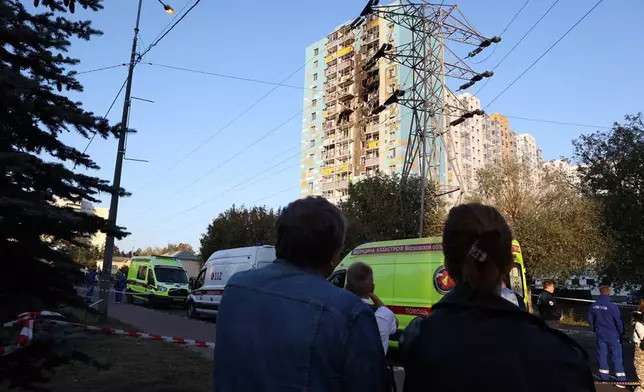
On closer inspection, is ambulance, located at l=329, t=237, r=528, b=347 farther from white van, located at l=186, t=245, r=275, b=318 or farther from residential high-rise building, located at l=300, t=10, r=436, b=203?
residential high-rise building, located at l=300, t=10, r=436, b=203

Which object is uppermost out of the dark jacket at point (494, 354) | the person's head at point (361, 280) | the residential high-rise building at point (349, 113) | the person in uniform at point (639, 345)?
the residential high-rise building at point (349, 113)

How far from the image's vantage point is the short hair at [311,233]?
6.09 feet

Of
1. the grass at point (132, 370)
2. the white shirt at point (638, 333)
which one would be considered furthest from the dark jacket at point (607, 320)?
the grass at point (132, 370)

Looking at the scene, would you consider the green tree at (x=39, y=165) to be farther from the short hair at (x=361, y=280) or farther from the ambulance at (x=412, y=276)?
the ambulance at (x=412, y=276)

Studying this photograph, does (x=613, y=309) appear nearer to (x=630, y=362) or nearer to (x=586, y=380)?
(x=630, y=362)

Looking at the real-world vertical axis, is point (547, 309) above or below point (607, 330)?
above

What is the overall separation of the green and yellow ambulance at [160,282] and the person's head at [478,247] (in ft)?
79.7

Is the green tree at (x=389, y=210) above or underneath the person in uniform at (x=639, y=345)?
above

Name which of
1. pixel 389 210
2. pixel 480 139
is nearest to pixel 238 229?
pixel 389 210

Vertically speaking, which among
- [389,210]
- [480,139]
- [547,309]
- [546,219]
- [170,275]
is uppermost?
[480,139]

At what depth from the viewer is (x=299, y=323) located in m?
1.65

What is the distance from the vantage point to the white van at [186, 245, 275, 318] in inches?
725

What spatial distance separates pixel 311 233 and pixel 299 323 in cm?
36

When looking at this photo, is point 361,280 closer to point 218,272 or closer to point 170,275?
point 218,272
